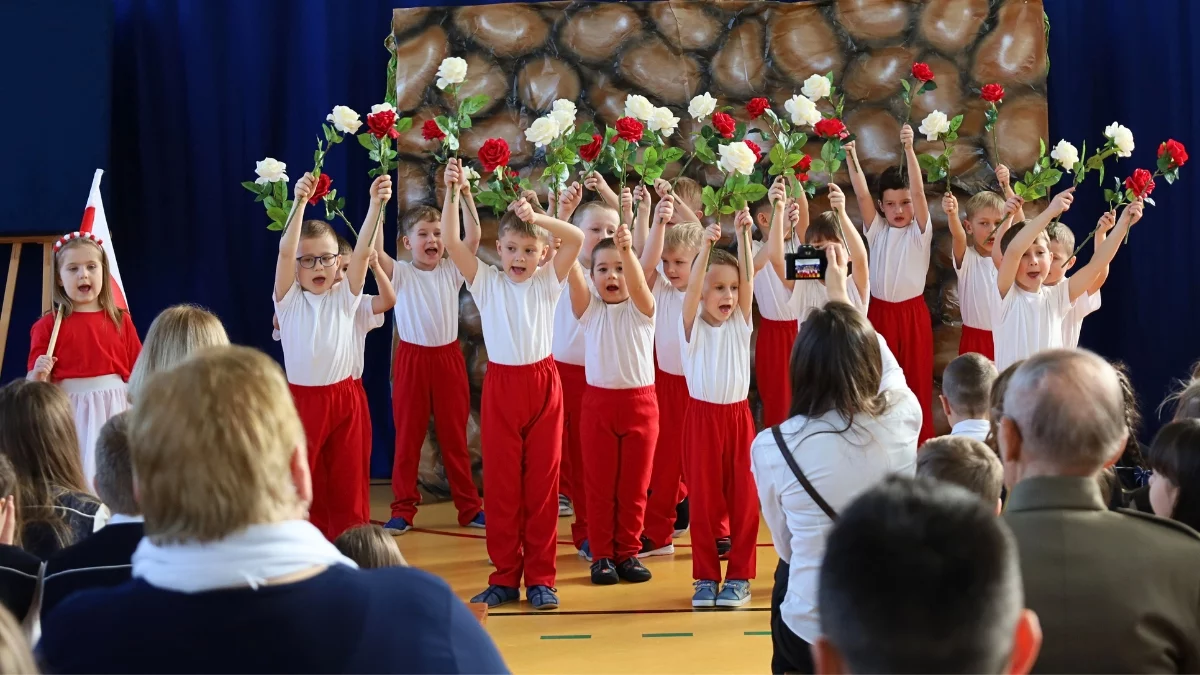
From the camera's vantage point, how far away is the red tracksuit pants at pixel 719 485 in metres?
4.37

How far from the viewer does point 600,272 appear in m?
4.89

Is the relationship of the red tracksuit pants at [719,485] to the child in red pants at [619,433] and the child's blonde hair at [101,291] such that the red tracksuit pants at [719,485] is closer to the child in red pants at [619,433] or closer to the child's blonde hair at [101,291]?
the child in red pants at [619,433]

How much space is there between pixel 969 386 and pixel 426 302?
9.81ft

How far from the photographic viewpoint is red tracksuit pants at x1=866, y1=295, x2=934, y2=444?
5.98 m

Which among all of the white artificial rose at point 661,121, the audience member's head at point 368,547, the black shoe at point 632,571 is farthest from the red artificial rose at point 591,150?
the audience member's head at point 368,547

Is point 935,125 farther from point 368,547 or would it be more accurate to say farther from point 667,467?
point 368,547

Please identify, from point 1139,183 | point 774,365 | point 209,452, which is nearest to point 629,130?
point 774,365

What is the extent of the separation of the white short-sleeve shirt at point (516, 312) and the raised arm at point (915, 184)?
2095 millimetres

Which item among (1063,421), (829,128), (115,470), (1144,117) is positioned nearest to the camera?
(1063,421)

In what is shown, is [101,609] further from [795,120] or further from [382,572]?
[795,120]

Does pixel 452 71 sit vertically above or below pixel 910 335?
above

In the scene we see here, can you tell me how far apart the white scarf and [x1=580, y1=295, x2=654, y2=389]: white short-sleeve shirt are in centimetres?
338

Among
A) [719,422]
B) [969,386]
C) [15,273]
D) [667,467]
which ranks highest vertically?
[15,273]

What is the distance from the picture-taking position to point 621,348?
478 centimetres
